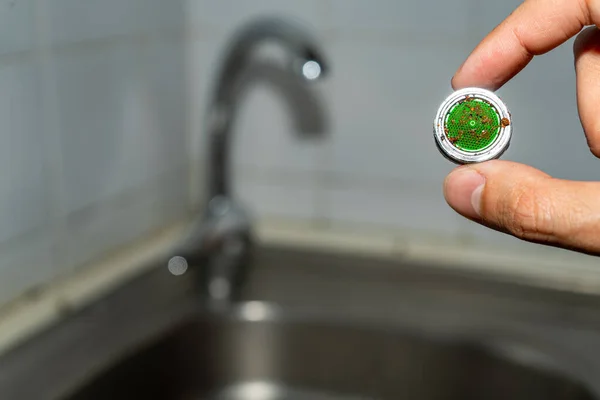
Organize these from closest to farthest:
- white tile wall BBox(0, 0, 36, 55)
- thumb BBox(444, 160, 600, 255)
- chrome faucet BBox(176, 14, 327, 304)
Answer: thumb BBox(444, 160, 600, 255) < white tile wall BBox(0, 0, 36, 55) < chrome faucet BBox(176, 14, 327, 304)

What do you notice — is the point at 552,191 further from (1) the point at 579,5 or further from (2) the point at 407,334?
(2) the point at 407,334

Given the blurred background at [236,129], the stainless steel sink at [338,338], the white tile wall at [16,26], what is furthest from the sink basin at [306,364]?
the white tile wall at [16,26]

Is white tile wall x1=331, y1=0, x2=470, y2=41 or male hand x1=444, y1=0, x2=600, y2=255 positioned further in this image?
white tile wall x1=331, y1=0, x2=470, y2=41

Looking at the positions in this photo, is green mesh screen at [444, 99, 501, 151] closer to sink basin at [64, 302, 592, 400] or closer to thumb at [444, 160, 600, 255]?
thumb at [444, 160, 600, 255]

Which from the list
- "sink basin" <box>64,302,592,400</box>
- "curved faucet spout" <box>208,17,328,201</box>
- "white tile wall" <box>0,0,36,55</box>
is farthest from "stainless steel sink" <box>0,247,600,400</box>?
"white tile wall" <box>0,0,36,55</box>

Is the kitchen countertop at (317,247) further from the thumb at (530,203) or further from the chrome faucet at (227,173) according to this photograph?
the thumb at (530,203)

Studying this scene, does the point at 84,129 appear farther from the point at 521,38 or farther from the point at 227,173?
the point at 521,38
